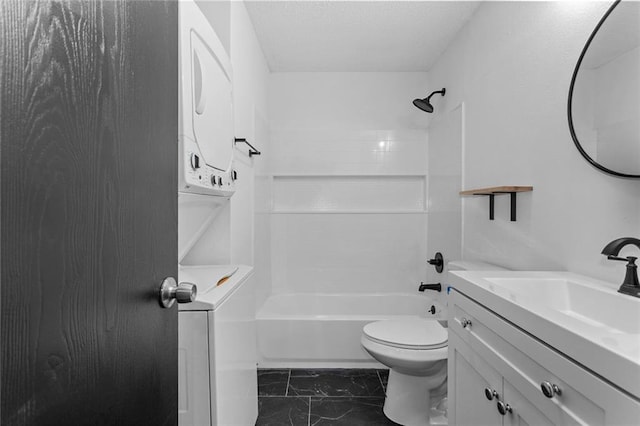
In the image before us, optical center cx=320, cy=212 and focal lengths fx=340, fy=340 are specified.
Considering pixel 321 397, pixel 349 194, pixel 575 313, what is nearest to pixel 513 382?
pixel 575 313

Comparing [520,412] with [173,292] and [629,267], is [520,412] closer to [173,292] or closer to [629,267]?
[629,267]

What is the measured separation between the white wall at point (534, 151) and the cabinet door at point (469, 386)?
0.54 meters

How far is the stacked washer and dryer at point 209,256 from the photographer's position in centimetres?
112

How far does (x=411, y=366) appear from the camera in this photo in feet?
5.84

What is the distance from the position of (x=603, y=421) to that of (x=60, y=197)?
0.95 meters

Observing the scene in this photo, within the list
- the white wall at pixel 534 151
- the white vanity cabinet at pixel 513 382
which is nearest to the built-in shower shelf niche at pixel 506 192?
the white wall at pixel 534 151

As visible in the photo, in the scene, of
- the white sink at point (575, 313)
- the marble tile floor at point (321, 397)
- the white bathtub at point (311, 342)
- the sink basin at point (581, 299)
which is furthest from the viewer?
the white bathtub at point (311, 342)

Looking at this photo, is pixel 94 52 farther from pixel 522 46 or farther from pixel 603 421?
pixel 522 46

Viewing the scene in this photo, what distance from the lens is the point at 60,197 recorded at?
41cm

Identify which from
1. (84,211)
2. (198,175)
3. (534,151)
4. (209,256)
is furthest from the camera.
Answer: (209,256)

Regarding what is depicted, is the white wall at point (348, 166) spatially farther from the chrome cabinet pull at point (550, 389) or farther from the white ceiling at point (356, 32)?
the chrome cabinet pull at point (550, 389)

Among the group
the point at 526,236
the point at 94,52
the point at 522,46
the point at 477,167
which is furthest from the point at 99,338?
the point at 477,167

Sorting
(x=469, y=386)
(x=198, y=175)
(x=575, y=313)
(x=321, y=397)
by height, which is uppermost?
(x=198, y=175)

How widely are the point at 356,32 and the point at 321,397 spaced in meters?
2.46
